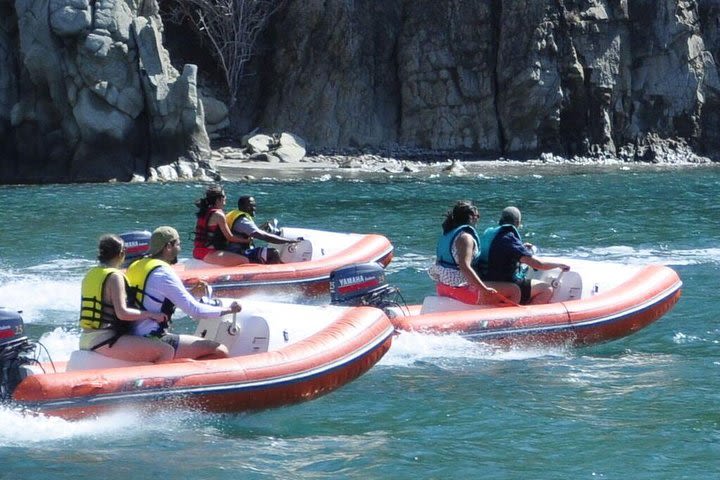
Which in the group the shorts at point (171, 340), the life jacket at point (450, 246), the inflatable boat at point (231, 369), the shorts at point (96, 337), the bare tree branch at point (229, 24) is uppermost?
the bare tree branch at point (229, 24)

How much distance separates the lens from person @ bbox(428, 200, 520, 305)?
10.7 m

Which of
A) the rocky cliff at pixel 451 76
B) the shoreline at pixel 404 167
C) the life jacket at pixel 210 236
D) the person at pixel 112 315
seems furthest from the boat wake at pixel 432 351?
the rocky cliff at pixel 451 76

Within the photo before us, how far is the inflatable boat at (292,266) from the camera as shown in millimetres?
13500

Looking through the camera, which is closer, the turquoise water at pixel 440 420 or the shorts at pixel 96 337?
the turquoise water at pixel 440 420

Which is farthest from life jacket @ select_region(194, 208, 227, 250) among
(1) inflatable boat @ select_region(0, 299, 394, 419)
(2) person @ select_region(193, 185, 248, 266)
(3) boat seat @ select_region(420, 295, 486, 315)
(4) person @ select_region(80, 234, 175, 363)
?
(4) person @ select_region(80, 234, 175, 363)

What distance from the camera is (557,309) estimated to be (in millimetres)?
10930

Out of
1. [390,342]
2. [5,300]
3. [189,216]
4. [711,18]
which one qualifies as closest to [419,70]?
[711,18]

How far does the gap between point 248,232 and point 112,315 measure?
575cm

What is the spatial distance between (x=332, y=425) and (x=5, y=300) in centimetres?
621

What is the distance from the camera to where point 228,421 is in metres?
8.57

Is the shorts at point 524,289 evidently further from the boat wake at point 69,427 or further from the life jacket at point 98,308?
the life jacket at point 98,308

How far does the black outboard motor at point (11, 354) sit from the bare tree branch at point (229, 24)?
30153 mm

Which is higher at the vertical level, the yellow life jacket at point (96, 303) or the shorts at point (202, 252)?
the yellow life jacket at point (96, 303)

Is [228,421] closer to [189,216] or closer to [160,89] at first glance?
[189,216]
